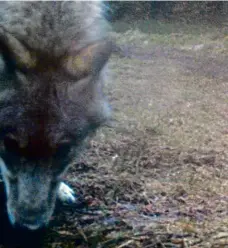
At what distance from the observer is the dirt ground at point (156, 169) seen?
274 centimetres

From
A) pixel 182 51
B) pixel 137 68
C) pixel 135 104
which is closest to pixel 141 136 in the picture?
pixel 135 104

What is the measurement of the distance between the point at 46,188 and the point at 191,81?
10.1 ft

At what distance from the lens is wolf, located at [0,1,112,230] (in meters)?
2.61

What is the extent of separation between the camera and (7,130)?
2639 millimetres

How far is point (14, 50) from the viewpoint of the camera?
2.59 m

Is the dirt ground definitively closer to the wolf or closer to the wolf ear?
the wolf

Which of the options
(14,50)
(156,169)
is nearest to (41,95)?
(14,50)

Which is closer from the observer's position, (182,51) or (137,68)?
(137,68)

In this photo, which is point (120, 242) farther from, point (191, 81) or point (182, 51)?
point (182, 51)

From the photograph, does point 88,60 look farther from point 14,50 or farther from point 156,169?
point 156,169

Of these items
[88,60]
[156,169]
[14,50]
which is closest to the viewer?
[14,50]

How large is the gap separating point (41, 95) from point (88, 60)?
1.01 ft

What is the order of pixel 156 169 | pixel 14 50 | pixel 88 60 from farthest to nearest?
pixel 156 169 < pixel 88 60 < pixel 14 50

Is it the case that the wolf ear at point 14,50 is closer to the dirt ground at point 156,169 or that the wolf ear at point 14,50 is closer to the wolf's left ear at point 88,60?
the wolf's left ear at point 88,60
